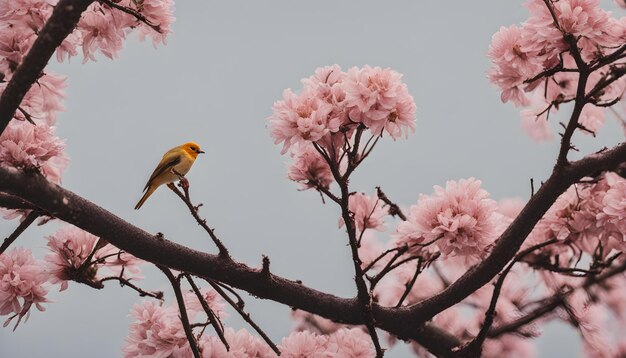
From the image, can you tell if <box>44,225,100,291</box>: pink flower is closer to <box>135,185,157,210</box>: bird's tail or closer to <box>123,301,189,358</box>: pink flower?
<box>123,301,189,358</box>: pink flower

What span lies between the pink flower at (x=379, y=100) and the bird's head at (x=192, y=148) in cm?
193

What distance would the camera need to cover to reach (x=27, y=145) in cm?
230

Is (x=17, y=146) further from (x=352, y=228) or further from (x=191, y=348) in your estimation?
(x=352, y=228)

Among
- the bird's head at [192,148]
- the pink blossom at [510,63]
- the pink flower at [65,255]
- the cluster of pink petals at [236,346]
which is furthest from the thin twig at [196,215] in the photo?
the bird's head at [192,148]

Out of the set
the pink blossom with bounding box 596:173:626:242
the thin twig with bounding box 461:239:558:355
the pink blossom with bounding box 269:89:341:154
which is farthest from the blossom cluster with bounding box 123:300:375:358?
the pink blossom with bounding box 596:173:626:242

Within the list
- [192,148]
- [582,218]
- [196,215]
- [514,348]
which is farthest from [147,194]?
[514,348]

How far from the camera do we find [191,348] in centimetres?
246

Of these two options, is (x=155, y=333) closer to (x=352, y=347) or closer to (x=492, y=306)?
(x=352, y=347)

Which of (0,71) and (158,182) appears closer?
(0,71)

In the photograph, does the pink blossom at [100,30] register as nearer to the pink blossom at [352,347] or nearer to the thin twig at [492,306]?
the pink blossom at [352,347]

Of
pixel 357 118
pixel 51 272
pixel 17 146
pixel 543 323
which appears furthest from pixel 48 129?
pixel 543 323

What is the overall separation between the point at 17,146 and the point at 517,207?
354 cm

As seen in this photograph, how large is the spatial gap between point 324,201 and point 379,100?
463mm

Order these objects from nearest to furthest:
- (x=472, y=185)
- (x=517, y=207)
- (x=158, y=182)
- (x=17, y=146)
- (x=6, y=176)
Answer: (x=6, y=176) < (x=17, y=146) < (x=472, y=185) < (x=158, y=182) < (x=517, y=207)
